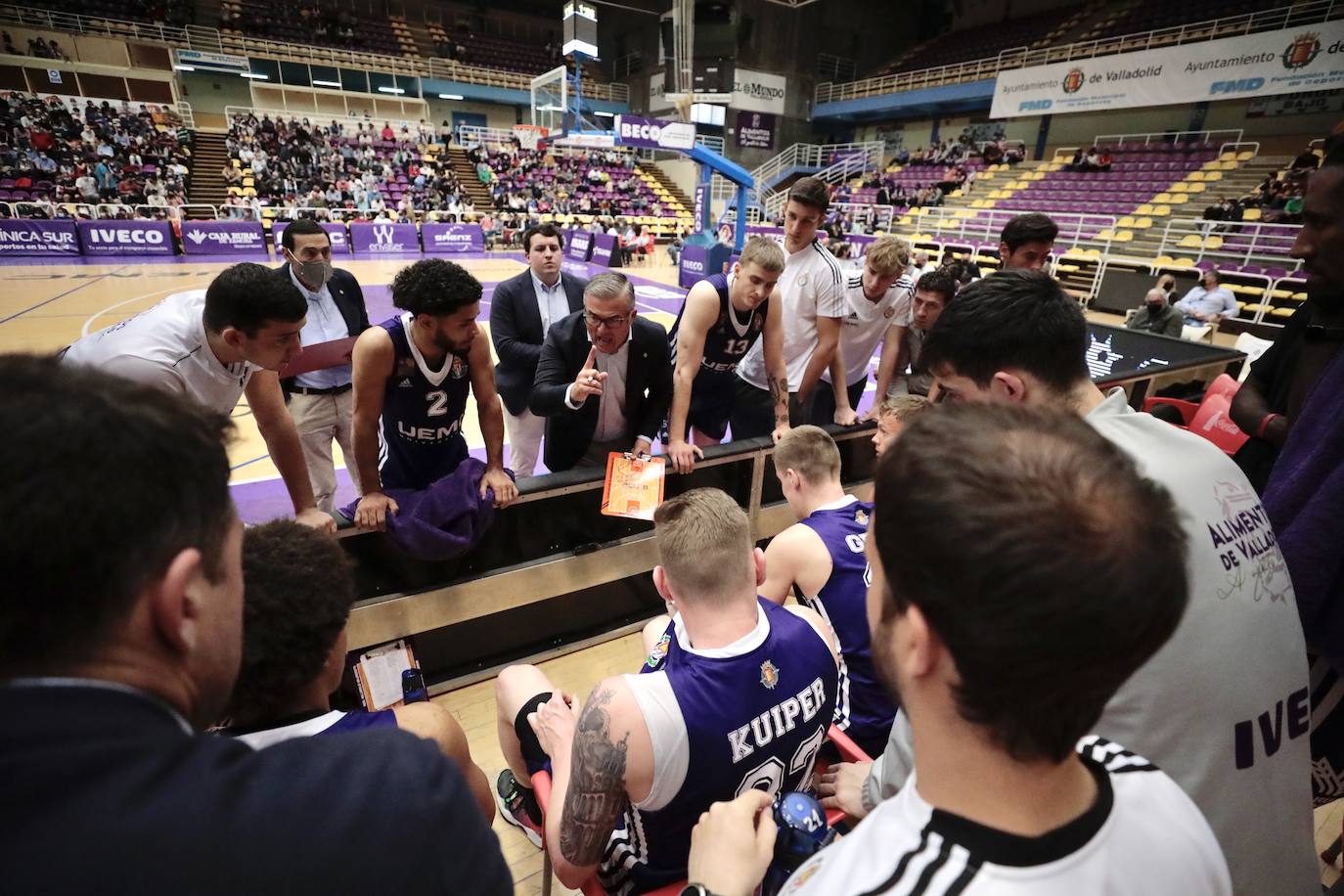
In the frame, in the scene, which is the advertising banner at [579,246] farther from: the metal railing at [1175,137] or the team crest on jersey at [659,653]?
the team crest on jersey at [659,653]

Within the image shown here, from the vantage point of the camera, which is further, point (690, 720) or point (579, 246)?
point (579, 246)

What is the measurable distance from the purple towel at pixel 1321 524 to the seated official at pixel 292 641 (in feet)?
7.04

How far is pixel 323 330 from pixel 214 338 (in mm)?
1644

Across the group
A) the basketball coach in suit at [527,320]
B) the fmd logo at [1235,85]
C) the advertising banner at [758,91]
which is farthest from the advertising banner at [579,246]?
the fmd logo at [1235,85]

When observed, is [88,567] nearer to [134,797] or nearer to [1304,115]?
[134,797]

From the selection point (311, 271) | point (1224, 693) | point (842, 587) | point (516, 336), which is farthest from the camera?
point (516, 336)

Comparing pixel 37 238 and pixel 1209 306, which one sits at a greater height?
pixel 37 238

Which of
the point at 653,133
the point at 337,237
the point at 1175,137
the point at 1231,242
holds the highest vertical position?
the point at 1175,137

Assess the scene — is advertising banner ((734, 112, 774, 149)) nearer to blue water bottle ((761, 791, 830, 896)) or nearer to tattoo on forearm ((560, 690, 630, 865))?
tattoo on forearm ((560, 690, 630, 865))

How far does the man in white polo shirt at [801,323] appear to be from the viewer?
11.9ft

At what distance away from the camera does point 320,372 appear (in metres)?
3.67

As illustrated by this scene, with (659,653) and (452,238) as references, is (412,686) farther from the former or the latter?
(452,238)

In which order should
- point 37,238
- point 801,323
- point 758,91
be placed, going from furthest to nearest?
point 758,91 → point 37,238 → point 801,323

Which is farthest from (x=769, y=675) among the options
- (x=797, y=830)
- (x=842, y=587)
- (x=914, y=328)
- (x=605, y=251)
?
(x=605, y=251)
